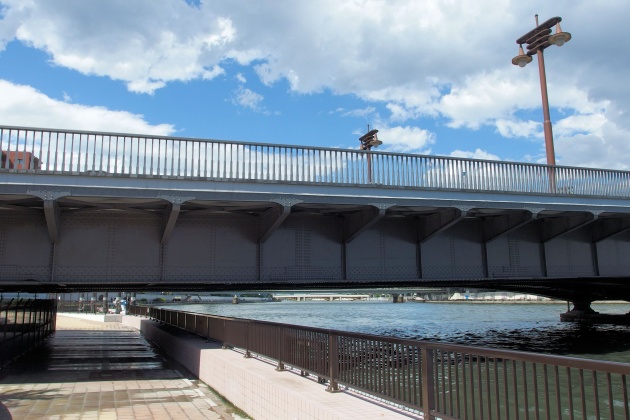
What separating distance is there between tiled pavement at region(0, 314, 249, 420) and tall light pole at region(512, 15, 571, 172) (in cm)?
1465

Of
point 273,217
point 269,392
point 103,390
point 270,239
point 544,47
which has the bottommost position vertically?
point 103,390

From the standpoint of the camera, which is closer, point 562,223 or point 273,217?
point 273,217

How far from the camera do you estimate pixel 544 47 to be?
2183 cm

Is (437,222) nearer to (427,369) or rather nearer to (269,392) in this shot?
(269,392)

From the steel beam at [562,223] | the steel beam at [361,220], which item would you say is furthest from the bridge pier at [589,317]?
the steel beam at [361,220]

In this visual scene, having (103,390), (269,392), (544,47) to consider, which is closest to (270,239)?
(103,390)

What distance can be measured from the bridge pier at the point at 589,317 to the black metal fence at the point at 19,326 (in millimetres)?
40323

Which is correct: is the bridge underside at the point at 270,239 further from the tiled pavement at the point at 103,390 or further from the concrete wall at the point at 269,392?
the concrete wall at the point at 269,392

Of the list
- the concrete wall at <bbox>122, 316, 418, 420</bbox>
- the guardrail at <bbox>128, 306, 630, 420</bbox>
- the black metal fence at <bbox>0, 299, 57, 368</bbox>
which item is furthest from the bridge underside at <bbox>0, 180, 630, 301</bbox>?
the guardrail at <bbox>128, 306, 630, 420</bbox>

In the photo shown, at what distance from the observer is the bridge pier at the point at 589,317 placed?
4222 cm

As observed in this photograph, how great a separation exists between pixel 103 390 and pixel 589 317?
140 feet

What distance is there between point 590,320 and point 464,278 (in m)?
32.9

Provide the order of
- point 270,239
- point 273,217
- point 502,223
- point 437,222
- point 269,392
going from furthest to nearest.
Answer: point 502,223 < point 437,222 < point 270,239 < point 273,217 < point 269,392

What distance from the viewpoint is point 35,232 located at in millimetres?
13859
